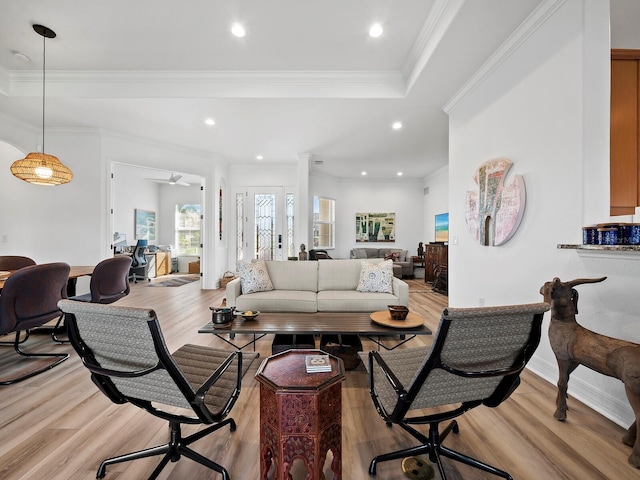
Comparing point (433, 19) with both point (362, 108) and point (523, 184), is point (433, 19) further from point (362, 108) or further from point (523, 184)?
point (523, 184)

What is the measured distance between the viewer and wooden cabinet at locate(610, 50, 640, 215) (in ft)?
6.82

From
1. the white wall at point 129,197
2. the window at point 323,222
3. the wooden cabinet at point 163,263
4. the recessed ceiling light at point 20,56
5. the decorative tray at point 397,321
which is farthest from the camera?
the wooden cabinet at point 163,263

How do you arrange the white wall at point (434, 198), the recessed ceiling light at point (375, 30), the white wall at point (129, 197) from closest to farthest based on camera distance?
1. the recessed ceiling light at point (375, 30)
2. the white wall at point (434, 198)
3. the white wall at point (129, 197)

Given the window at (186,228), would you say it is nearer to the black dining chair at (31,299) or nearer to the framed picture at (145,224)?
the framed picture at (145,224)

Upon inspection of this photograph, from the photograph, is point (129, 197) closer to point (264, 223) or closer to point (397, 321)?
point (264, 223)

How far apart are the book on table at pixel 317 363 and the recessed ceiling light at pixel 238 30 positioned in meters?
3.01

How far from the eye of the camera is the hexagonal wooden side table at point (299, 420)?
3.66 feet

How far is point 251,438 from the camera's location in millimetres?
1595

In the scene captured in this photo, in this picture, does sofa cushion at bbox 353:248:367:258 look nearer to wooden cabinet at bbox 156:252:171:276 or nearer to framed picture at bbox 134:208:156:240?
wooden cabinet at bbox 156:252:171:276

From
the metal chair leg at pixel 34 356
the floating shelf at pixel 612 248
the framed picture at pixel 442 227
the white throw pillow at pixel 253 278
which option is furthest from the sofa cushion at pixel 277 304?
the framed picture at pixel 442 227

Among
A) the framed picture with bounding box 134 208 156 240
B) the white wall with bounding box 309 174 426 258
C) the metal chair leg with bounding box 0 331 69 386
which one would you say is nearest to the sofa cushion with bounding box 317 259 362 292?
the metal chair leg with bounding box 0 331 69 386

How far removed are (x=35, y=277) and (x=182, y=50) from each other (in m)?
2.65

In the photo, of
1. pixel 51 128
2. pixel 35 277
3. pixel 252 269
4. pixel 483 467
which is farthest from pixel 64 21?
pixel 483 467

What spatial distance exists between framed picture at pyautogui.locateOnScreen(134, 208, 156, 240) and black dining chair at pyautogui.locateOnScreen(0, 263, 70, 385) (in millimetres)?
6369
